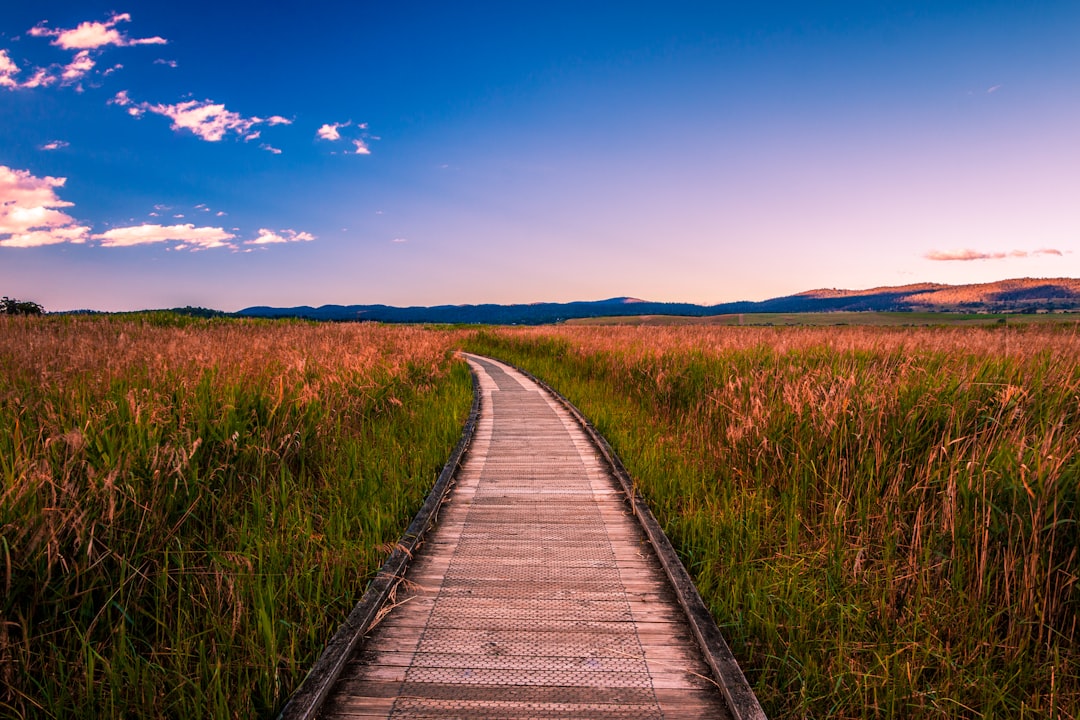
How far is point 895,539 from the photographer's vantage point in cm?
398

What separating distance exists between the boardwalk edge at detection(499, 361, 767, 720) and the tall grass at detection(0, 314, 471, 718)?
234 cm

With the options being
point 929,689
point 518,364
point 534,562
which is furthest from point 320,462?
point 518,364

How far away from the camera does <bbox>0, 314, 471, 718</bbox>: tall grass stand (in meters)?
2.59

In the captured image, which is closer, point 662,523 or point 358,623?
point 358,623

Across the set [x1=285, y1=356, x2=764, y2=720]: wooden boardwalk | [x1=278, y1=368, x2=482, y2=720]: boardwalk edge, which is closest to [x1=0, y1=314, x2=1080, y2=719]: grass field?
[x1=278, y1=368, x2=482, y2=720]: boardwalk edge

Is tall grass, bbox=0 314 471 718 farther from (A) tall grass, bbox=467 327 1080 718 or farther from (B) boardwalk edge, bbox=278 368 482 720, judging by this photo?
(A) tall grass, bbox=467 327 1080 718

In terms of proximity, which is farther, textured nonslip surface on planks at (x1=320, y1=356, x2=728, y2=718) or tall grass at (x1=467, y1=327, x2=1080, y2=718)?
tall grass at (x1=467, y1=327, x2=1080, y2=718)

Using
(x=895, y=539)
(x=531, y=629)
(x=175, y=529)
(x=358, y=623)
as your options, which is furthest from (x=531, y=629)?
(x=895, y=539)

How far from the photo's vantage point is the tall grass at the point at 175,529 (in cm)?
259

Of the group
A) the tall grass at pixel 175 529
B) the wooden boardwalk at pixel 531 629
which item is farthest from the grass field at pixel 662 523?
the wooden boardwalk at pixel 531 629

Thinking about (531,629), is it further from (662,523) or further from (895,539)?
(895,539)

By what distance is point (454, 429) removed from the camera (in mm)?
8609

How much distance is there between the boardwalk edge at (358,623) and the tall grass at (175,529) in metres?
0.18

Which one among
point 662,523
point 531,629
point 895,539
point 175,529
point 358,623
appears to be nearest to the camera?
point 358,623
